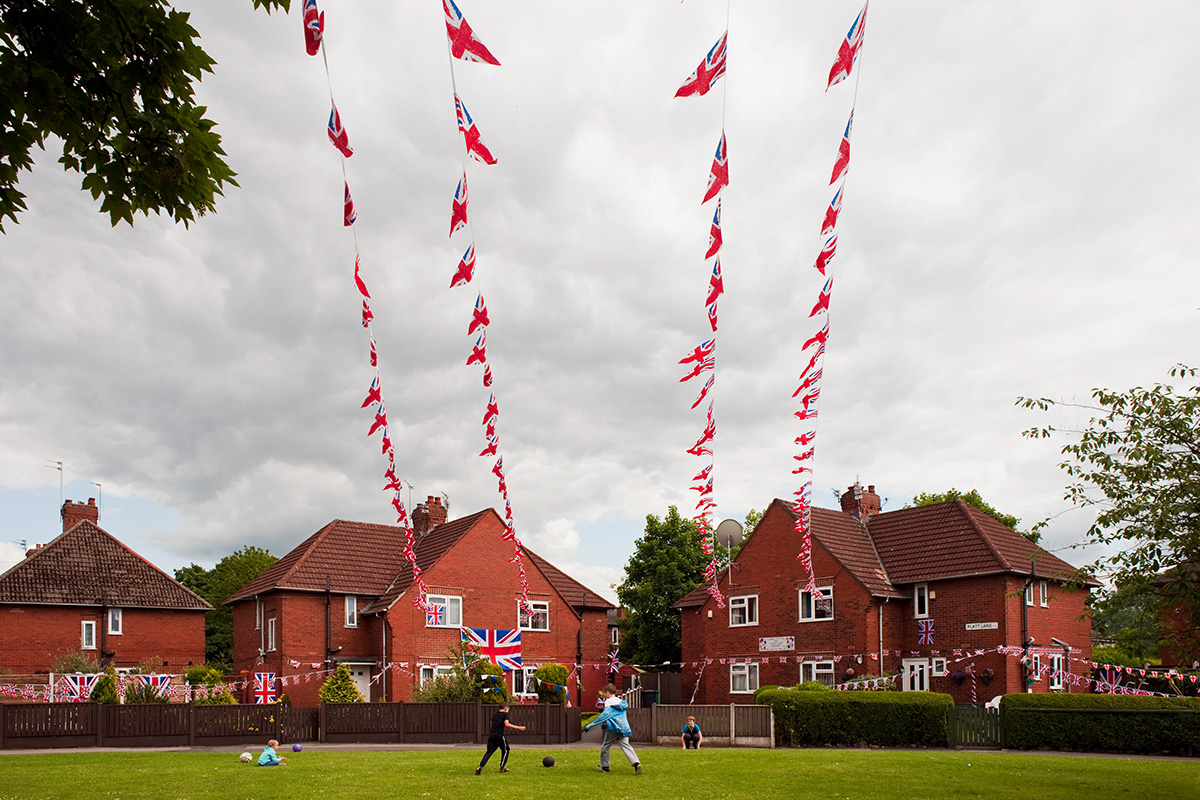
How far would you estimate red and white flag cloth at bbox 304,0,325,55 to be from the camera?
866 cm

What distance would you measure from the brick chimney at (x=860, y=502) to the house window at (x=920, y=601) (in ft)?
20.5

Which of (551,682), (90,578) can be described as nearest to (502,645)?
(551,682)

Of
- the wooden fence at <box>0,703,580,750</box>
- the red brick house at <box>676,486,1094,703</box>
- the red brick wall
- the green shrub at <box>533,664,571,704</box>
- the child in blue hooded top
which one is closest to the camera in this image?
the child in blue hooded top

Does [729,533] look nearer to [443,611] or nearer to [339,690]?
[443,611]

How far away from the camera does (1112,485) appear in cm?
1370

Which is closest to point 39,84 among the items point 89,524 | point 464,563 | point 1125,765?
point 1125,765

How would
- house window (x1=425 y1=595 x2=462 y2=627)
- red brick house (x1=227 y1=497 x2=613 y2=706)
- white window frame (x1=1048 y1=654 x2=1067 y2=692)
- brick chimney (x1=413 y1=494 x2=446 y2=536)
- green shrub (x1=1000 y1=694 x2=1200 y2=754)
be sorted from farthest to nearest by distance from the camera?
1. brick chimney (x1=413 y1=494 x2=446 y2=536)
2. house window (x1=425 y1=595 x2=462 y2=627)
3. red brick house (x1=227 y1=497 x2=613 y2=706)
4. white window frame (x1=1048 y1=654 x2=1067 y2=692)
5. green shrub (x1=1000 y1=694 x2=1200 y2=754)

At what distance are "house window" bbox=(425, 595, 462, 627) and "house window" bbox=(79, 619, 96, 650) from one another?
1423 cm

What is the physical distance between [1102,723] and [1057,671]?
1119 centimetres

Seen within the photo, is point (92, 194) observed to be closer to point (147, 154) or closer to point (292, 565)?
point (147, 154)

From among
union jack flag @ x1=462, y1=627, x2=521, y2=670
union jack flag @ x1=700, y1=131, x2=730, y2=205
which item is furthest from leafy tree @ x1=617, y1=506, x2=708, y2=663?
union jack flag @ x1=700, y1=131, x2=730, y2=205

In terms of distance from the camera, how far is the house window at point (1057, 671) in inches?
1375

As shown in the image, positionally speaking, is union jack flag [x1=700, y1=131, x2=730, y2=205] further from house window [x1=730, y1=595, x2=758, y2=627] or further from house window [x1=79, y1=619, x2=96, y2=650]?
house window [x1=79, y1=619, x2=96, y2=650]

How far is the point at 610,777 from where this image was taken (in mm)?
17766
